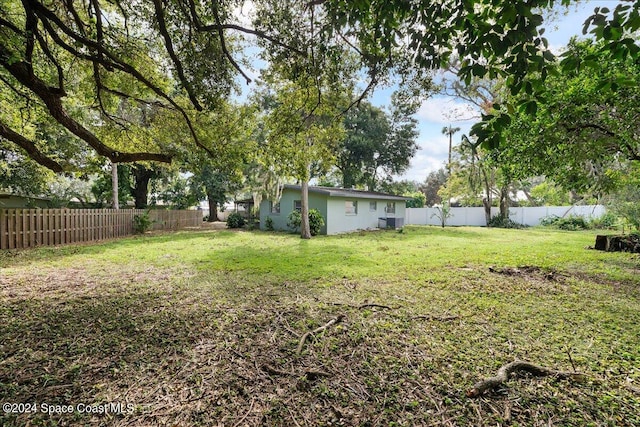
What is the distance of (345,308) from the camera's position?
413 centimetres

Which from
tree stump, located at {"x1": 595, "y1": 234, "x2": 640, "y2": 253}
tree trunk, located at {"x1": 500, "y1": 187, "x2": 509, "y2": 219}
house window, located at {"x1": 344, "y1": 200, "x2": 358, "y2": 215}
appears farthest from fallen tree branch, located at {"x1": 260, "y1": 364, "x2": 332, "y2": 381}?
tree trunk, located at {"x1": 500, "y1": 187, "x2": 509, "y2": 219}

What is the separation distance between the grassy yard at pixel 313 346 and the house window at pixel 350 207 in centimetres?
1063

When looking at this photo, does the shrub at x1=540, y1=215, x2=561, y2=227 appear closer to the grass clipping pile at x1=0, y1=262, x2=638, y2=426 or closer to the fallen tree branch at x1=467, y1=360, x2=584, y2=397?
the grass clipping pile at x1=0, y1=262, x2=638, y2=426

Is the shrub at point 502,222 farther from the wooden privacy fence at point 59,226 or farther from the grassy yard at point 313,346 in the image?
the wooden privacy fence at point 59,226

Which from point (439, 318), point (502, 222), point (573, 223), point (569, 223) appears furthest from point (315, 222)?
point (573, 223)

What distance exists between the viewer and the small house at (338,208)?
1527cm

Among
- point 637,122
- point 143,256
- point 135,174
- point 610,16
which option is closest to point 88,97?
point 143,256

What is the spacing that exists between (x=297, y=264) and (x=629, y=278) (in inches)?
285

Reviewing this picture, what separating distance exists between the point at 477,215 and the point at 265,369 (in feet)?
87.4

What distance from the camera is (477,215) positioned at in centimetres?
2503

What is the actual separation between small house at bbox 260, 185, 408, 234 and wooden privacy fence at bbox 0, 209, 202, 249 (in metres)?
7.09

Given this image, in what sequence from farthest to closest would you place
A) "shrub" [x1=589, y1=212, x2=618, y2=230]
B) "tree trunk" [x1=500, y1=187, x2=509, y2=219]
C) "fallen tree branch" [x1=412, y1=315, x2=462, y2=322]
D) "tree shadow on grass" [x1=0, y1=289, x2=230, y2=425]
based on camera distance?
"tree trunk" [x1=500, y1=187, x2=509, y2=219] → "shrub" [x1=589, y1=212, x2=618, y2=230] → "fallen tree branch" [x1=412, y1=315, x2=462, y2=322] → "tree shadow on grass" [x1=0, y1=289, x2=230, y2=425]

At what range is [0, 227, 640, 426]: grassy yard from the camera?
6.94 ft

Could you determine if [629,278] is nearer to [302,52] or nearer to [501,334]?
[501,334]
